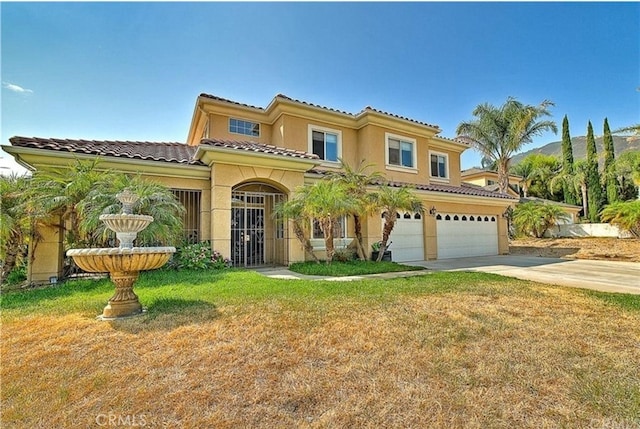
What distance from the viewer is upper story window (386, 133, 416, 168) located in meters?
16.7

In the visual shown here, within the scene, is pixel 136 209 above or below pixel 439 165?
below

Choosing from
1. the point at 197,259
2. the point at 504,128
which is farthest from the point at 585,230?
the point at 197,259

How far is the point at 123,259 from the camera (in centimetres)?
494

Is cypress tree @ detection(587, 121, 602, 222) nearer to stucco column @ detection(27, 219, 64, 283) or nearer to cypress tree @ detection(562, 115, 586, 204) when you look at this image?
cypress tree @ detection(562, 115, 586, 204)

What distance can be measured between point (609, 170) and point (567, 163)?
521 cm

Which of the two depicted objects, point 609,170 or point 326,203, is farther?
point 609,170

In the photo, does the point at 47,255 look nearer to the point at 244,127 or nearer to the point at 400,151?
the point at 244,127

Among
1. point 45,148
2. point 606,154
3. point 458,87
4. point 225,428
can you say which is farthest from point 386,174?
point 606,154

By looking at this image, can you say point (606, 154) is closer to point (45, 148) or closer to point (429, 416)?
point (429, 416)

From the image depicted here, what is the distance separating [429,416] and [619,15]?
49.4 feet

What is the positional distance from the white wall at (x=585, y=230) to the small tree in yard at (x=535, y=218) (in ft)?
5.72

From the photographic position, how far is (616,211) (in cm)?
2105

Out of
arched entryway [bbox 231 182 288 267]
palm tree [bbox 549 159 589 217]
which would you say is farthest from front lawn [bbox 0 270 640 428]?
palm tree [bbox 549 159 589 217]

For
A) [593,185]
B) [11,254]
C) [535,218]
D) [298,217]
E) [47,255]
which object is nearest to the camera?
[11,254]
